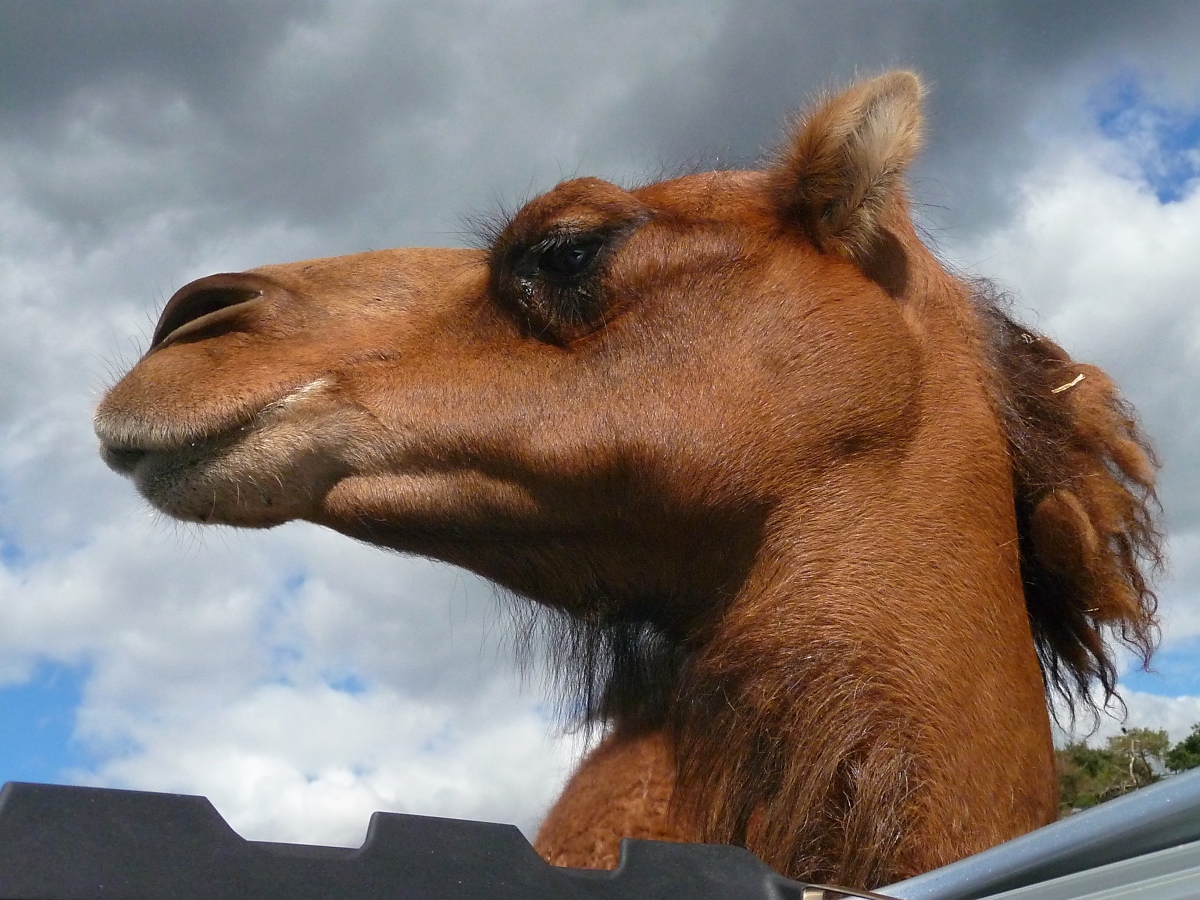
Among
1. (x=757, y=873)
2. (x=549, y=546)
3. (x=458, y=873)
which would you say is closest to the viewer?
(x=458, y=873)

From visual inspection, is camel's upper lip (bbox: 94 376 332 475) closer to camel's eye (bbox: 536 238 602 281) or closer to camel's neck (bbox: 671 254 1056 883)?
camel's eye (bbox: 536 238 602 281)

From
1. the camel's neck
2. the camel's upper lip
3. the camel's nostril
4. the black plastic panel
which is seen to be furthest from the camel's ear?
the black plastic panel

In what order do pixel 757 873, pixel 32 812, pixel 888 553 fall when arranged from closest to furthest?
pixel 32 812 → pixel 757 873 → pixel 888 553

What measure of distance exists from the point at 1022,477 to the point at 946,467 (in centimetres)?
44

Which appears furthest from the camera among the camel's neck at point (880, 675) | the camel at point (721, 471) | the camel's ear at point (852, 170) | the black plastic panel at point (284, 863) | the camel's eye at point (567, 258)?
the camel's ear at point (852, 170)

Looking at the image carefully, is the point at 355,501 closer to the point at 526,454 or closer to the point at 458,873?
the point at 526,454

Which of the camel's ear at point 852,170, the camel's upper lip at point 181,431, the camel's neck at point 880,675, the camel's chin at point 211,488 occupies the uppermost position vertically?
the camel's ear at point 852,170

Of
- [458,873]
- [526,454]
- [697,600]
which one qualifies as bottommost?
Result: [458,873]

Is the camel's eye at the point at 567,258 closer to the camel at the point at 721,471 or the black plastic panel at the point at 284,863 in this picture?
the camel at the point at 721,471

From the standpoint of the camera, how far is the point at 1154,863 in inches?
46.4

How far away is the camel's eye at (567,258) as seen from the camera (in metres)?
3.55

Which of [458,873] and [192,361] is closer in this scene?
[458,873]

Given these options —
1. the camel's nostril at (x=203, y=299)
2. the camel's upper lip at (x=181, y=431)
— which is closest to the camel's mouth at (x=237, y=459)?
the camel's upper lip at (x=181, y=431)

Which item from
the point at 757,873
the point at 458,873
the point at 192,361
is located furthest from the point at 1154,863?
the point at 192,361
